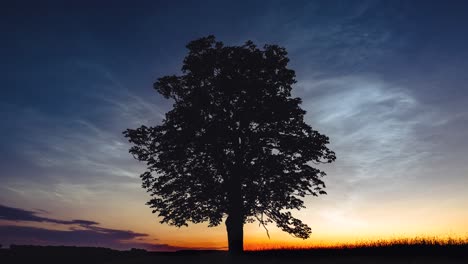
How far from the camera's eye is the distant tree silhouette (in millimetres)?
30453

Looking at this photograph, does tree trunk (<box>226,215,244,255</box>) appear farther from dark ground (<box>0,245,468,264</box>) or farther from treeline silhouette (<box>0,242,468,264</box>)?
dark ground (<box>0,245,468,264</box>)

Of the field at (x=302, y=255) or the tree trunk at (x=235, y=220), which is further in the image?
the tree trunk at (x=235, y=220)

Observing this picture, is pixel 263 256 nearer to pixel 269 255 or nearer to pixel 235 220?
pixel 269 255

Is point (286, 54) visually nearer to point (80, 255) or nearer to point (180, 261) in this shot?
point (180, 261)

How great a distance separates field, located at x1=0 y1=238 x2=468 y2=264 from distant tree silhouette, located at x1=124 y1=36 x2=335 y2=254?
2.77m

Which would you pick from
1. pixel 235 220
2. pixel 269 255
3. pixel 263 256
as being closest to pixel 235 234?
pixel 235 220

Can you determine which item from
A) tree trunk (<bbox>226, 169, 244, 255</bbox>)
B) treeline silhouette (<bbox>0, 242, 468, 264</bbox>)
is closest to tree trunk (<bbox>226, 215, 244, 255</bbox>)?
tree trunk (<bbox>226, 169, 244, 255</bbox>)

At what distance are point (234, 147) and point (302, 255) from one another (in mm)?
9470

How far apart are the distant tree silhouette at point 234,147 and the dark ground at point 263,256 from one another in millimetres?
2807

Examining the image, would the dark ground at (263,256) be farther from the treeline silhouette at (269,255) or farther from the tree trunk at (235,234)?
the tree trunk at (235,234)

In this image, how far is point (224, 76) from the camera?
104 feet

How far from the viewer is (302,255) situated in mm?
24844

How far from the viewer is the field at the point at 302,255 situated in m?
20.8

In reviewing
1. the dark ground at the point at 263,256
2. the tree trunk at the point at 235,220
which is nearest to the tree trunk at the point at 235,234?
the tree trunk at the point at 235,220
